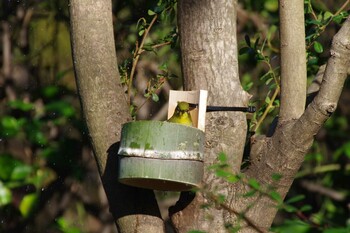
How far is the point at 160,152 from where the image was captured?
3.00 metres

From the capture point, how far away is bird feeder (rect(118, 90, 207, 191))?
2994 millimetres

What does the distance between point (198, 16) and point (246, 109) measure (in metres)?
0.35

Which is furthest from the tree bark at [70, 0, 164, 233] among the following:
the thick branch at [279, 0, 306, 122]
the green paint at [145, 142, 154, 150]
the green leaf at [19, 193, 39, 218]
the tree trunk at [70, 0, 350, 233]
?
the green leaf at [19, 193, 39, 218]

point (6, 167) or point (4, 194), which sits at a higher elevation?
point (6, 167)

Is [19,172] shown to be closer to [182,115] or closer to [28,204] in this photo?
[28,204]

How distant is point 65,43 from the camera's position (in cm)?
572

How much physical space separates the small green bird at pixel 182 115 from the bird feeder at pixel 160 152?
190 mm

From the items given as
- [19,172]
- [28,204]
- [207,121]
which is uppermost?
[207,121]

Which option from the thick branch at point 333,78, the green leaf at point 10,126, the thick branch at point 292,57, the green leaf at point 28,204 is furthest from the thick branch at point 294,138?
the green leaf at point 28,204

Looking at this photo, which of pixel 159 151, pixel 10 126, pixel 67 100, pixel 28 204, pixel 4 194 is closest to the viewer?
pixel 159 151

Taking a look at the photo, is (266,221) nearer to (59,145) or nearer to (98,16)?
(98,16)

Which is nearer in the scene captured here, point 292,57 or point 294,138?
point 294,138

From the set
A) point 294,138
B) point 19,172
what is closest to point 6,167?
point 19,172

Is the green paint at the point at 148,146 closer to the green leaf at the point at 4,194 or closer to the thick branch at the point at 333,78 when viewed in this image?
the thick branch at the point at 333,78
